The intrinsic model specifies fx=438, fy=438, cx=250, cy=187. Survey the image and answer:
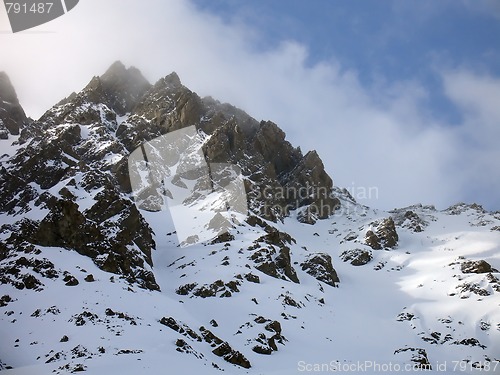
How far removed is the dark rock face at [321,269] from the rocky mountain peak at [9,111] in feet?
217

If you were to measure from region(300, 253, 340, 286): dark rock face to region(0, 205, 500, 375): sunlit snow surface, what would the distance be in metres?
1.86

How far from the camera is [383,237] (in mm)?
90500

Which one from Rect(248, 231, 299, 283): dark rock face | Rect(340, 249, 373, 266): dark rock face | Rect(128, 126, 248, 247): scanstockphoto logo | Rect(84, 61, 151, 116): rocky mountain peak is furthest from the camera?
Rect(84, 61, 151, 116): rocky mountain peak

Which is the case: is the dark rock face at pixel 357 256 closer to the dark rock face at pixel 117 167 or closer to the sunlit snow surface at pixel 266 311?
the sunlit snow surface at pixel 266 311

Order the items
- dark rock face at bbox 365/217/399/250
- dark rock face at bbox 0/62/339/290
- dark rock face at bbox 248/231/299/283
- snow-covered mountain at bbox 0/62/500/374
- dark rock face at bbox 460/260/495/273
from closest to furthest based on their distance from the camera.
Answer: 1. snow-covered mountain at bbox 0/62/500/374
2. dark rock face at bbox 0/62/339/290
3. dark rock face at bbox 248/231/299/283
4. dark rock face at bbox 460/260/495/273
5. dark rock face at bbox 365/217/399/250

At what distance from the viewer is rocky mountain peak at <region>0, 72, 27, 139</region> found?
93662mm

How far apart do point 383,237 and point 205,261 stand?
45.0 meters

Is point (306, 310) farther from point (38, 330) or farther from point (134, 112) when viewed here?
point (134, 112)

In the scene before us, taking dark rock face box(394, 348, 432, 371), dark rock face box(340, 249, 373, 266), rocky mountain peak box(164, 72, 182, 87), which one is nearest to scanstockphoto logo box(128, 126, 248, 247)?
rocky mountain peak box(164, 72, 182, 87)

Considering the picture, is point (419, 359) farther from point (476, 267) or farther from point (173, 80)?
point (173, 80)

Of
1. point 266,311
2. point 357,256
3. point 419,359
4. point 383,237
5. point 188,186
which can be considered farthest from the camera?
point 188,186

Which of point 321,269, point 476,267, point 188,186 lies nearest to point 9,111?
point 188,186

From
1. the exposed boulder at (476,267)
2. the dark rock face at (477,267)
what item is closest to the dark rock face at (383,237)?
the exposed boulder at (476,267)
